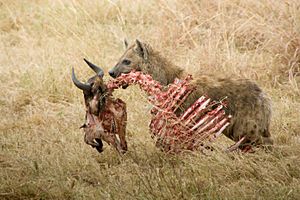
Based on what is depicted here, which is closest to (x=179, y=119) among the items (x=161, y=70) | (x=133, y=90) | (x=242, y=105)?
(x=242, y=105)

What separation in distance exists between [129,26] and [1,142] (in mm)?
3404

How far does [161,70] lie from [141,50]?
24 cm

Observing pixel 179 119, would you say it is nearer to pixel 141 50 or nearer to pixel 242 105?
pixel 242 105

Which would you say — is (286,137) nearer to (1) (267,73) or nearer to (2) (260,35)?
(1) (267,73)

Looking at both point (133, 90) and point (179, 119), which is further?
point (133, 90)

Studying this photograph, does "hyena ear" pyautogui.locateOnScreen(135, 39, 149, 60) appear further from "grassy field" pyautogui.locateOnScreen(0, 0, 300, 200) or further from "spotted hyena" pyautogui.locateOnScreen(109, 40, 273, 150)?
"spotted hyena" pyautogui.locateOnScreen(109, 40, 273, 150)

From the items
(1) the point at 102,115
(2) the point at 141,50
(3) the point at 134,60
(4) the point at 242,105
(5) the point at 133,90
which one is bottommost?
(5) the point at 133,90

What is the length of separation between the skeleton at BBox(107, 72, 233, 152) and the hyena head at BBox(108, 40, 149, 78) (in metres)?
0.66

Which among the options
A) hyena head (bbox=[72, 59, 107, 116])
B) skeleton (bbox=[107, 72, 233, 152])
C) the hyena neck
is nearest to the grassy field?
skeleton (bbox=[107, 72, 233, 152])

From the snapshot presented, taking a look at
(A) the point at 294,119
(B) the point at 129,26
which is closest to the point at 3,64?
(B) the point at 129,26

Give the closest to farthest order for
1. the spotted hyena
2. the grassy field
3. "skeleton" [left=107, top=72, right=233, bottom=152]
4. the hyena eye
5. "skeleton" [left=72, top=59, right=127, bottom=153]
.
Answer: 1. the grassy field
2. "skeleton" [left=107, top=72, right=233, bottom=152]
3. "skeleton" [left=72, top=59, right=127, bottom=153]
4. the spotted hyena
5. the hyena eye

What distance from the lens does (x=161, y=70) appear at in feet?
18.7

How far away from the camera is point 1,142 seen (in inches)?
227

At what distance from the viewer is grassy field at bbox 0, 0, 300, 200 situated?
4582 millimetres
